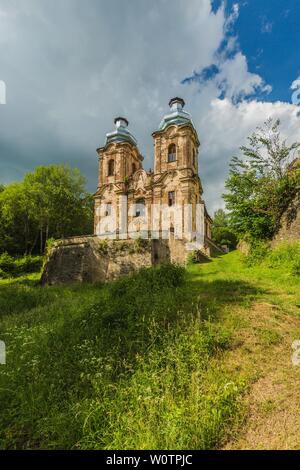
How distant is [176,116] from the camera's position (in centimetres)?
2855

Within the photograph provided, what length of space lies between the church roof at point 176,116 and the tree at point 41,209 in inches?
534

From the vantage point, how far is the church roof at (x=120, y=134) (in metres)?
31.7

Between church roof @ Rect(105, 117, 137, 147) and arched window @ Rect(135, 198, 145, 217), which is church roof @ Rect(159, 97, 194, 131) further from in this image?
arched window @ Rect(135, 198, 145, 217)

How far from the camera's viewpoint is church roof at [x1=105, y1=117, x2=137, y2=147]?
3171 cm

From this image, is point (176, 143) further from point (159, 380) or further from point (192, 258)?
point (159, 380)

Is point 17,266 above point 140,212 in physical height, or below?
below

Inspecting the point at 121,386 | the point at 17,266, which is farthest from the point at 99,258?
the point at 121,386

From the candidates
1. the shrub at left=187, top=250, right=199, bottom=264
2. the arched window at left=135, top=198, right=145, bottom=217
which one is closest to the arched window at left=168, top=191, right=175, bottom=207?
the arched window at left=135, top=198, right=145, bottom=217

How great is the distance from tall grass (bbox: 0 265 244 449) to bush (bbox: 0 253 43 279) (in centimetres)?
1929

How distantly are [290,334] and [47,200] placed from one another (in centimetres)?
3166

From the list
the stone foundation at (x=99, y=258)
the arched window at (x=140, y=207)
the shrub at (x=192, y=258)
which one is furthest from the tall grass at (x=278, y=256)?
the arched window at (x=140, y=207)

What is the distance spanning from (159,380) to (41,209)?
31.4 metres

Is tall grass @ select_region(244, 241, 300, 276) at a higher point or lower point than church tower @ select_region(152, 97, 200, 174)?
lower

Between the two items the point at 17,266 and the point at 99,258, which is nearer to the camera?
the point at 99,258
